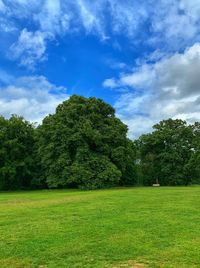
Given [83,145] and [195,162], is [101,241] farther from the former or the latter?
[195,162]

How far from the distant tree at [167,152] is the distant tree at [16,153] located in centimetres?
2557

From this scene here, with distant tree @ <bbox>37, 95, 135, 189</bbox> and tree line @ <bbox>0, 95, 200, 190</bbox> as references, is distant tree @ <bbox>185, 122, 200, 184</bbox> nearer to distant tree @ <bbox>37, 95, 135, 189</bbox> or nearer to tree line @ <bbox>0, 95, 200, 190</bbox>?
tree line @ <bbox>0, 95, 200, 190</bbox>

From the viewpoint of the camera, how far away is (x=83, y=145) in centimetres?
4772

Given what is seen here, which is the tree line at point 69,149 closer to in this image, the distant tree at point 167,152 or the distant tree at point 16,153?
the distant tree at point 16,153

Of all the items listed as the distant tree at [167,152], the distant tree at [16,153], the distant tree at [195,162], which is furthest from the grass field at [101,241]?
the distant tree at [167,152]

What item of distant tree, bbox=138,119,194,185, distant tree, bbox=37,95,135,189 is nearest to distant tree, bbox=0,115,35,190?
distant tree, bbox=37,95,135,189

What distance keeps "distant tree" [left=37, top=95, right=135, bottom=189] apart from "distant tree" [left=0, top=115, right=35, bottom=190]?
3.71 metres

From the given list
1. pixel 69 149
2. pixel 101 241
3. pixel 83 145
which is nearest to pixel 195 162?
pixel 83 145

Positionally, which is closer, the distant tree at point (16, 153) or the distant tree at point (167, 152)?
the distant tree at point (16, 153)

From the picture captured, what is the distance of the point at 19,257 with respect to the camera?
8.30 m

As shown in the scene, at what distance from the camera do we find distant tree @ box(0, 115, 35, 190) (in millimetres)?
52000

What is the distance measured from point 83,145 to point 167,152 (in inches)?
1052

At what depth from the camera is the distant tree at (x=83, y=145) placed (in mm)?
46094

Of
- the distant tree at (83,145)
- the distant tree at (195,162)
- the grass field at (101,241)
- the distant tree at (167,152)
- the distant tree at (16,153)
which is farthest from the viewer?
the distant tree at (167,152)
